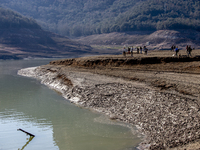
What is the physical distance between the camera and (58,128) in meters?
14.5

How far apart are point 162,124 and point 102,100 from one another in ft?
21.2

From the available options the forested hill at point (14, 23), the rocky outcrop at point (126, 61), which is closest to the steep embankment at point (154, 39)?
the forested hill at point (14, 23)

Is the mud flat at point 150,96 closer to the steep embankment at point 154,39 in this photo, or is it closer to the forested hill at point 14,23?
the steep embankment at point 154,39

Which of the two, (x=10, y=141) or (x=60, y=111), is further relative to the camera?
(x=60, y=111)

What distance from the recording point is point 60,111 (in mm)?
18031

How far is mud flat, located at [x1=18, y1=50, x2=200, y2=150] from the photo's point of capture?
1234cm

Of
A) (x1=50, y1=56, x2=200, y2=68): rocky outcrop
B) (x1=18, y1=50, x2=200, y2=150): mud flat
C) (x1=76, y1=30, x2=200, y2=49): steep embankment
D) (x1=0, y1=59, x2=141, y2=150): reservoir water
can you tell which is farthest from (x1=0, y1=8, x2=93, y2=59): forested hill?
(x1=0, y1=59, x2=141, y2=150): reservoir water

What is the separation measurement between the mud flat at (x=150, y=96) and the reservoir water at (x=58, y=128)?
3.40 ft

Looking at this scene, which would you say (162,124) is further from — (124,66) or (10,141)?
(124,66)

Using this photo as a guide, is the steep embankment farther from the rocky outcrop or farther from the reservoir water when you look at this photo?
the reservoir water

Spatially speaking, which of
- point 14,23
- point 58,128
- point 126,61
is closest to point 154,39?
point 14,23

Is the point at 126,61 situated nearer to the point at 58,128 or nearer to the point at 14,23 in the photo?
the point at 58,128

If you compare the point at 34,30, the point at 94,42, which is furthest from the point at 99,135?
the point at 94,42

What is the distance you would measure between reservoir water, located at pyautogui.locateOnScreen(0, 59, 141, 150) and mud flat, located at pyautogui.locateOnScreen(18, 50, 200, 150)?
1037 mm
